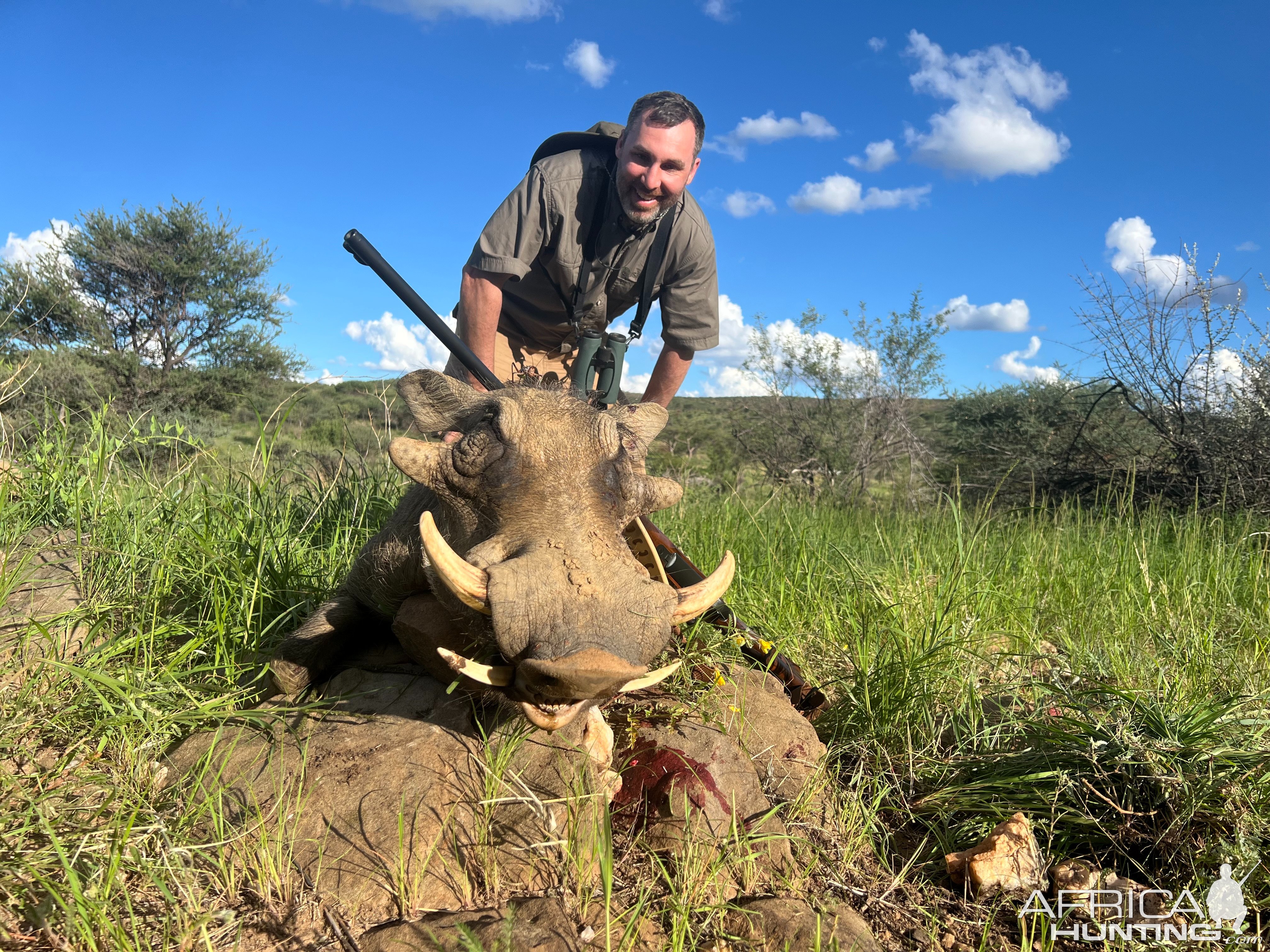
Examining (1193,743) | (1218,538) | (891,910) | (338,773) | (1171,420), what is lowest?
(891,910)

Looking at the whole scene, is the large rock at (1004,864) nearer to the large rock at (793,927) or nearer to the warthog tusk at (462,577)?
the large rock at (793,927)

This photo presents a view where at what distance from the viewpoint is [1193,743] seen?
198 cm

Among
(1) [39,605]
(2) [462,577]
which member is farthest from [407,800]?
(1) [39,605]

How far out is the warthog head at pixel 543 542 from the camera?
158 centimetres

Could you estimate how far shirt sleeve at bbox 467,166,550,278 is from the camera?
3836mm

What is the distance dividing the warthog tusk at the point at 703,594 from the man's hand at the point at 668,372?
2672 mm

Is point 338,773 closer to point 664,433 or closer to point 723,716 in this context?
point 723,716

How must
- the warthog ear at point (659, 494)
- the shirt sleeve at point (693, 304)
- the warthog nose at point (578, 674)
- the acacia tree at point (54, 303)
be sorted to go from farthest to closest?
1. the acacia tree at point (54, 303)
2. the shirt sleeve at point (693, 304)
3. the warthog ear at point (659, 494)
4. the warthog nose at point (578, 674)

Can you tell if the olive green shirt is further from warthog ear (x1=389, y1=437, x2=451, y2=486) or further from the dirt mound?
the dirt mound

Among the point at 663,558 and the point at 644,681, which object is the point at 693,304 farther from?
the point at 644,681

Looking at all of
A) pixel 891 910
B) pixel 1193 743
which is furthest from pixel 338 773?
pixel 1193 743

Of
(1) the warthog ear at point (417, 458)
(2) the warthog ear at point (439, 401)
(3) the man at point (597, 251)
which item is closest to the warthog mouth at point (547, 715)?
(1) the warthog ear at point (417, 458)

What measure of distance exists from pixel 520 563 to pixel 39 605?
2.05 meters

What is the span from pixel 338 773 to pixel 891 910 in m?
1.51
